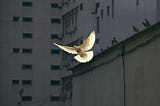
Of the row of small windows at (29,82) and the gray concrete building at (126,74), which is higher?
the row of small windows at (29,82)

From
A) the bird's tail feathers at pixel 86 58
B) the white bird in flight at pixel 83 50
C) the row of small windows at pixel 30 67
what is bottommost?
the bird's tail feathers at pixel 86 58

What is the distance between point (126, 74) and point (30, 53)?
57.9m

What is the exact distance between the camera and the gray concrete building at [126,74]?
25.2 meters

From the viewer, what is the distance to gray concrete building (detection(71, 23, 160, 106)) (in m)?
25.2

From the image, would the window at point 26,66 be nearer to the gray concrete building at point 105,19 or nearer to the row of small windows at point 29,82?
the row of small windows at point 29,82

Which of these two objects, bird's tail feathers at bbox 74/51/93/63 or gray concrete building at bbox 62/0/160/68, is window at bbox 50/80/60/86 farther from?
bird's tail feathers at bbox 74/51/93/63

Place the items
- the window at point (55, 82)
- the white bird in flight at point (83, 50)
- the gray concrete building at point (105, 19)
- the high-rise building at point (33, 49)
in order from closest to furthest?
the white bird in flight at point (83, 50) → the gray concrete building at point (105, 19) → the high-rise building at point (33, 49) → the window at point (55, 82)

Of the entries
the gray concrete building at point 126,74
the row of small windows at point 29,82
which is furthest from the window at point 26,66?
the gray concrete building at point 126,74

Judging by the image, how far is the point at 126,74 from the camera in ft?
99.6

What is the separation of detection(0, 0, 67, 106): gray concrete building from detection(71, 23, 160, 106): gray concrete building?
1653 inches

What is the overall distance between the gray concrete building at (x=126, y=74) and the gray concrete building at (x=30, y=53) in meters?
42.0

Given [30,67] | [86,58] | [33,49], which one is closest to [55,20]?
[33,49]

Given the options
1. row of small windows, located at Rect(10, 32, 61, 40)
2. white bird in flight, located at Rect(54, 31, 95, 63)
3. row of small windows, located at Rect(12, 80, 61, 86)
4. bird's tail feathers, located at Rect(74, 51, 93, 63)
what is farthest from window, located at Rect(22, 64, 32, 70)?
bird's tail feathers, located at Rect(74, 51, 93, 63)

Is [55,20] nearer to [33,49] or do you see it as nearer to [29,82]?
[33,49]
